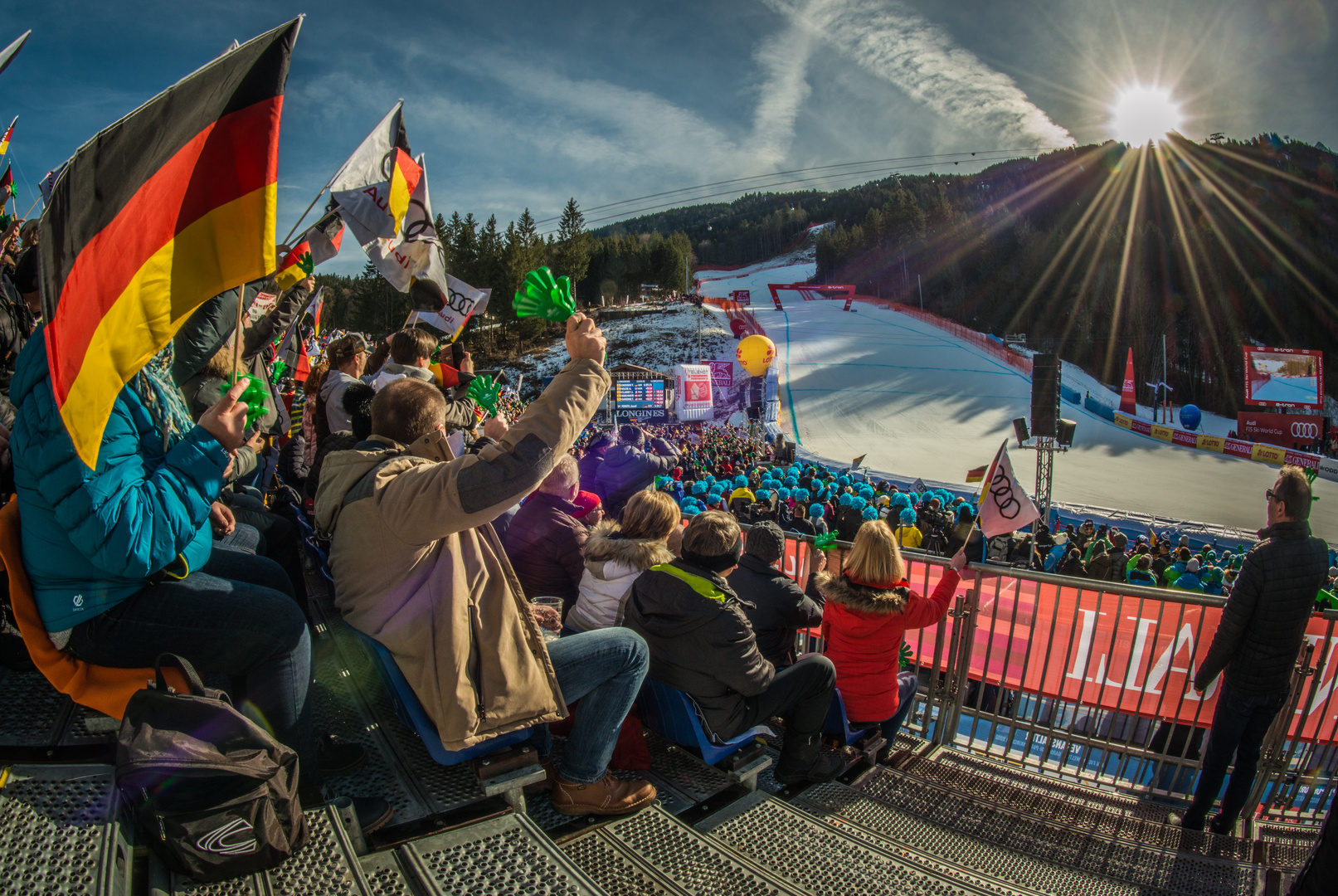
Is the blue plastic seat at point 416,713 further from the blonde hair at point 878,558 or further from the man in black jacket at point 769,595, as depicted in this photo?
the blonde hair at point 878,558

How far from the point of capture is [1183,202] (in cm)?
5078

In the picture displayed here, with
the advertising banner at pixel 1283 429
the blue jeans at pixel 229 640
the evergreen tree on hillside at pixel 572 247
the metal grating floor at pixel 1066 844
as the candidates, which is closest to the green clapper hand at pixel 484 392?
the blue jeans at pixel 229 640

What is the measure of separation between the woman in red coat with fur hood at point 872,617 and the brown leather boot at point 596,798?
4.50 feet

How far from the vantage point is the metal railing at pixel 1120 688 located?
3836 mm

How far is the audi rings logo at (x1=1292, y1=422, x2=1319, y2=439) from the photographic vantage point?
78.2 feet

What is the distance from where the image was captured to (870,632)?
128 inches

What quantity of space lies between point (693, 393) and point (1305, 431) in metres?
22.3

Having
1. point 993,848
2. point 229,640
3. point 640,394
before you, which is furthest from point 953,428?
point 229,640

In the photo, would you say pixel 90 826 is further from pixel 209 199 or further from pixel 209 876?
pixel 209 199

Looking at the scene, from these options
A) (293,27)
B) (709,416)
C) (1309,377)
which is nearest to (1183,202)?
(1309,377)

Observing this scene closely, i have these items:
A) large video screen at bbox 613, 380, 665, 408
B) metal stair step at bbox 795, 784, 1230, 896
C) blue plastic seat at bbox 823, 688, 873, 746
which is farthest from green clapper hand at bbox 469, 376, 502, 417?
large video screen at bbox 613, 380, 665, 408

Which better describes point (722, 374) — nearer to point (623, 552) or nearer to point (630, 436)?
point (630, 436)

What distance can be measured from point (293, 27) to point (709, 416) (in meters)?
21.4

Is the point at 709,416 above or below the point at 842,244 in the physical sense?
below
